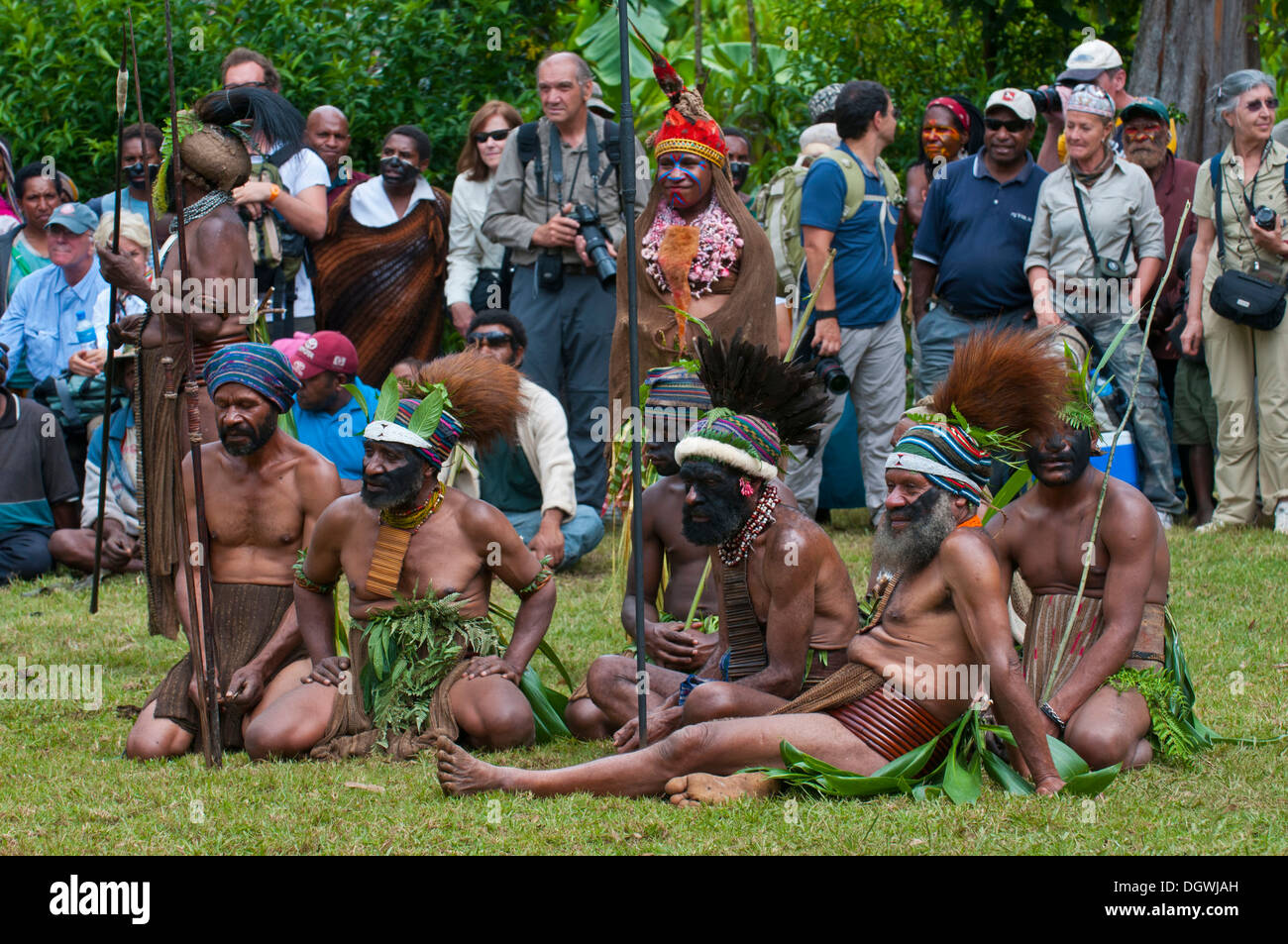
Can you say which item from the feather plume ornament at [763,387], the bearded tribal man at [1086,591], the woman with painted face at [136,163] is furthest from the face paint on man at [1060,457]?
the woman with painted face at [136,163]

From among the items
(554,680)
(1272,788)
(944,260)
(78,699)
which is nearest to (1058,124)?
(944,260)

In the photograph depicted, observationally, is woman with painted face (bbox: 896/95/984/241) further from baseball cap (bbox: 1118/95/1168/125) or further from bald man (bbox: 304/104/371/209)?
bald man (bbox: 304/104/371/209)

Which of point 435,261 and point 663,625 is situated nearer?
point 663,625

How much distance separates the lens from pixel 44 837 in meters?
4.86

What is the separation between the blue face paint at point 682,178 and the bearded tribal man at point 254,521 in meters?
2.00

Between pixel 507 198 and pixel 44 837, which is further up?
pixel 507 198

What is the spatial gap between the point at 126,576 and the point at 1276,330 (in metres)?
6.39

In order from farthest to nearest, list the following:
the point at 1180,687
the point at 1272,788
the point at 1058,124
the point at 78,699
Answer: the point at 1058,124, the point at 78,699, the point at 1180,687, the point at 1272,788

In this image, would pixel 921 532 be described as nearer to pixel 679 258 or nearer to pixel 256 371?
pixel 256 371

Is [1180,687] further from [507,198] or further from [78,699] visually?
[507,198]

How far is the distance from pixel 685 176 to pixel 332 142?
11.2 feet

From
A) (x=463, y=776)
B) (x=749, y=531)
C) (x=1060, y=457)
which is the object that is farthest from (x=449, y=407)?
(x=1060, y=457)

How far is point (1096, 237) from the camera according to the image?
8.90m

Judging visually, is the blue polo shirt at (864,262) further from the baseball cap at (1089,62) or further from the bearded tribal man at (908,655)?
the bearded tribal man at (908,655)
